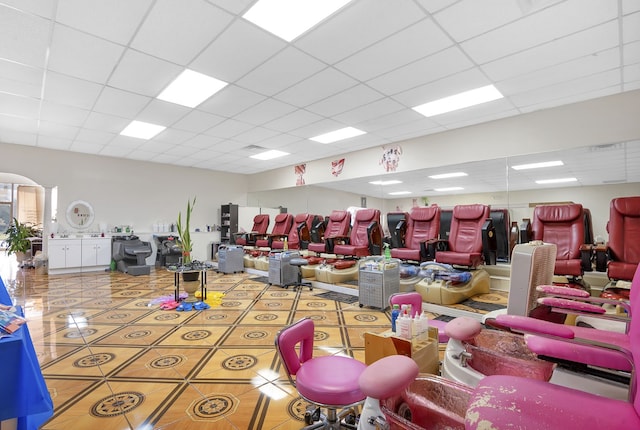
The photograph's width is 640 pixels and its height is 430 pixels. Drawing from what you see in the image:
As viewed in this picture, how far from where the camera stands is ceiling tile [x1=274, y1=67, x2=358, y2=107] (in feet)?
10.9

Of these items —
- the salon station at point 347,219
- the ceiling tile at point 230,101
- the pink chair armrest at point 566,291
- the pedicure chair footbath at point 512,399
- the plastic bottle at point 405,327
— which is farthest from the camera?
the ceiling tile at point 230,101

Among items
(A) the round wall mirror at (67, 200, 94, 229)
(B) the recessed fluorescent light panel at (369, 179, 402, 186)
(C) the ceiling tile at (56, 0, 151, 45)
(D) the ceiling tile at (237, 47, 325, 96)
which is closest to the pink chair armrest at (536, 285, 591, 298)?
(D) the ceiling tile at (237, 47, 325, 96)

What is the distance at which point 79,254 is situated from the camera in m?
6.45

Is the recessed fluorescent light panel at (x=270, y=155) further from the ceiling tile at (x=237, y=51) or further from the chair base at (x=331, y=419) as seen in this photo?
the chair base at (x=331, y=419)

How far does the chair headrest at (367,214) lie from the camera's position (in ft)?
16.8

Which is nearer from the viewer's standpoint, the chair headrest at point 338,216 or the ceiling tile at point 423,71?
the ceiling tile at point 423,71

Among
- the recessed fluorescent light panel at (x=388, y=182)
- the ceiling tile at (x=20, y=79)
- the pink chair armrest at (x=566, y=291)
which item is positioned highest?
the ceiling tile at (x=20, y=79)

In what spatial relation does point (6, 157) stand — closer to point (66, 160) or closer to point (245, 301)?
point (66, 160)

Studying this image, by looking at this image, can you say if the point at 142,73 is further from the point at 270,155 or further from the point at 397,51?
the point at 270,155

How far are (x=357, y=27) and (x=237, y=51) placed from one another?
1143 mm

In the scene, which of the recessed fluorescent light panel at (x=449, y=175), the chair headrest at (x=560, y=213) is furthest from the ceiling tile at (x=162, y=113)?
the chair headrest at (x=560, y=213)

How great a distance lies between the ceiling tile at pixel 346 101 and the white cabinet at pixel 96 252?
18.8ft

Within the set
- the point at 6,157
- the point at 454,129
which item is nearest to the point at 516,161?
the point at 454,129

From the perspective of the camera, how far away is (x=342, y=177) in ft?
22.4
